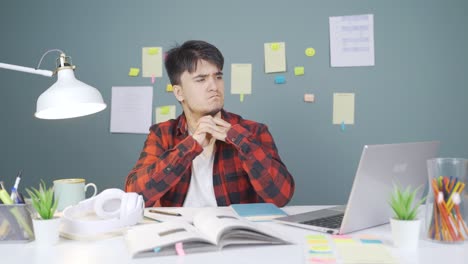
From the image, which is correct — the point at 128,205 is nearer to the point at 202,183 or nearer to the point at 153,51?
the point at 202,183

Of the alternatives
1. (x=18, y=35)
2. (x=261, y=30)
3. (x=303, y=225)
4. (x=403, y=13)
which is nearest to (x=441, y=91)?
(x=403, y=13)

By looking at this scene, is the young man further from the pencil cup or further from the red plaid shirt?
the pencil cup

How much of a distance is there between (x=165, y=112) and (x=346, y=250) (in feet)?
5.87

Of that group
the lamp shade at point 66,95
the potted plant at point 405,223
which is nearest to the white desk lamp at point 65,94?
the lamp shade at point 66,95

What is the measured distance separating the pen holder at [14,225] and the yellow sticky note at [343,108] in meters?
1.77

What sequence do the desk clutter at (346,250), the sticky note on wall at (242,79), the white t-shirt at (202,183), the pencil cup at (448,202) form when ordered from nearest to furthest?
the desk clutter at (346,250)
the pencil cup at (448,202)
the white t-shirt at (202,183)
the sticky note on wall at (242,79)

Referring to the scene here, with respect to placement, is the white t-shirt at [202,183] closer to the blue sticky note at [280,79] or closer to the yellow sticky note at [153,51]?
the blue sticky note at [280,79]

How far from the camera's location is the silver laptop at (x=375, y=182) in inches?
42.7

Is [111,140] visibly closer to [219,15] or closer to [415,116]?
[219,15]

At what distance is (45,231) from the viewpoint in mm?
1072

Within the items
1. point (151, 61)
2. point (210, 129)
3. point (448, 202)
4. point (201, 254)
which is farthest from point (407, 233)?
point (151, 61)

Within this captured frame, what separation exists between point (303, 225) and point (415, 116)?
4.91 feet

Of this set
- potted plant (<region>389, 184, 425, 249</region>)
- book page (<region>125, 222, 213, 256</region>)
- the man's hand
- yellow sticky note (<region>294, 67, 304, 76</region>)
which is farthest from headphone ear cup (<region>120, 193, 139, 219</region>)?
yellow sticky note (<region>294, 67, 304, 76</region>)

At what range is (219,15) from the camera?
2609 mm
